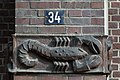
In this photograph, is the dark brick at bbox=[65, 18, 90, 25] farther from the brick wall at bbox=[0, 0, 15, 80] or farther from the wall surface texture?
the brick wall at bbox=[0, 0, 15, 80]

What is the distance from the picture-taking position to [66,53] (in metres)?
4.48

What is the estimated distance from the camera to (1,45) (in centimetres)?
493

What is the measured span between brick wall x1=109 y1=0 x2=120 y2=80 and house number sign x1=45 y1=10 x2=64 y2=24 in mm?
614

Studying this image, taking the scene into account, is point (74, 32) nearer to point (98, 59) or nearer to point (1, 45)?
point (98, 59)

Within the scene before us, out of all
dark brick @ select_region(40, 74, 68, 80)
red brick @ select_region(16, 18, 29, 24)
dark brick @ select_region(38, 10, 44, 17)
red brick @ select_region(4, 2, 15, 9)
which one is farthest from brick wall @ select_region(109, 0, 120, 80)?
red brick @ select_region(4, 2, 15, 9)

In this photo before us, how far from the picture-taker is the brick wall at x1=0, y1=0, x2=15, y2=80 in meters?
4.91

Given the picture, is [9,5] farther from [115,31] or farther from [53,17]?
[115,31]

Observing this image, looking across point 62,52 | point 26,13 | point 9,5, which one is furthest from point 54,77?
point 9,5

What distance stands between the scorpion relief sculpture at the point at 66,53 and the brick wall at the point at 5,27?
446 mm

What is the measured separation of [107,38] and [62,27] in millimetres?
444

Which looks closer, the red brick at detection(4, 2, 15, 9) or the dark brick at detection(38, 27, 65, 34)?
the dark brick at detection(38, 27, 65, 34)

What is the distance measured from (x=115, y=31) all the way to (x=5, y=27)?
1.15 meters

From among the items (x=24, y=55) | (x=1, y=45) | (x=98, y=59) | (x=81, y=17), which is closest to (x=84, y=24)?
(x=81, y=17)

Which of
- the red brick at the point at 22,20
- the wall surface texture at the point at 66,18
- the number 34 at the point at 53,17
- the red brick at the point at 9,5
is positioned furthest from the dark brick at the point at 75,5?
the red brick at the point at 9,5
